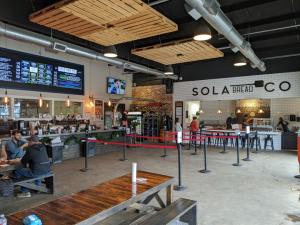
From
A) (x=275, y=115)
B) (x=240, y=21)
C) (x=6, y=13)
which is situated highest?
(x=240, y=21)

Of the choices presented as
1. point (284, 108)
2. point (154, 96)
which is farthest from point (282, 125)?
point (154, 96)

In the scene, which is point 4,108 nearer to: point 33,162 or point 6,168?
point 6,168

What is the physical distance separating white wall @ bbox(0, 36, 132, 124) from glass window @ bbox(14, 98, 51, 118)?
22 centimetres

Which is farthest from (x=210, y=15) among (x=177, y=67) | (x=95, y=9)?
(x=177, y=67)

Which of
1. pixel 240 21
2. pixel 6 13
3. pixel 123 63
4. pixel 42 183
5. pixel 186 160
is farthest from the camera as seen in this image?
pixel 123 63

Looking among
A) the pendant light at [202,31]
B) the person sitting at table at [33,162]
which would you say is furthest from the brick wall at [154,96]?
the person sitting at table at [33,162]

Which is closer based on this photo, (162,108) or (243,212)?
(243,212)

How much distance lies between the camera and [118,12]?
494cm

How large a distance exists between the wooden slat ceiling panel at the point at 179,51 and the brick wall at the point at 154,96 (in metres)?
4.74

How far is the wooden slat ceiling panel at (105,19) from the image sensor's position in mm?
4666

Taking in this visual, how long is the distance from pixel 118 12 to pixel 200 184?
3.95 meters

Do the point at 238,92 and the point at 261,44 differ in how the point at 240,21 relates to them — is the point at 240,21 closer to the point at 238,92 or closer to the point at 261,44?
the point at 261,44

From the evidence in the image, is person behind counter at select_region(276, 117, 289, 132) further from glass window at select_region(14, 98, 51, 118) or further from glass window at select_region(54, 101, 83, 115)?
glass window at select_region(14, 98, 51, 118)

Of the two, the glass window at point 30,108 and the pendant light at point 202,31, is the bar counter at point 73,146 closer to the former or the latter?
the glass window at point 30,108
